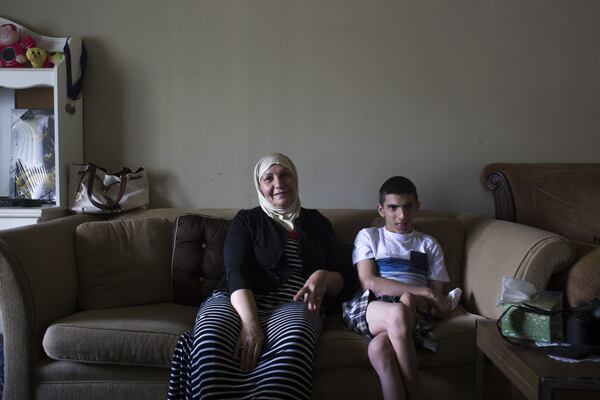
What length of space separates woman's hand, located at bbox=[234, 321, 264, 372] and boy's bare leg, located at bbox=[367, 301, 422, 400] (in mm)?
393

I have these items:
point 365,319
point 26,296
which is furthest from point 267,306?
point 26,296

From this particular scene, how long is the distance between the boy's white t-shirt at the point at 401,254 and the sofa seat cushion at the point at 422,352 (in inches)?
9.3

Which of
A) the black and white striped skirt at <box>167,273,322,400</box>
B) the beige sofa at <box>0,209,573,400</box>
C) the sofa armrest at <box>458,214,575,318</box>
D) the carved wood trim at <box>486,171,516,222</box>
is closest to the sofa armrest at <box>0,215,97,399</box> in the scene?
the beige sofa at <box>0,209,573,400</box>

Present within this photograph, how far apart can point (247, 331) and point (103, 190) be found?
4.07 ft

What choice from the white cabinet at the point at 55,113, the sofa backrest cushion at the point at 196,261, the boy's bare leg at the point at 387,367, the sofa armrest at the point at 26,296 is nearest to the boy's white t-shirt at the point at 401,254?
the boy's bare leg at the point at 387,367

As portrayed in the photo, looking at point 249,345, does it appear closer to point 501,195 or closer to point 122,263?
point 122,263

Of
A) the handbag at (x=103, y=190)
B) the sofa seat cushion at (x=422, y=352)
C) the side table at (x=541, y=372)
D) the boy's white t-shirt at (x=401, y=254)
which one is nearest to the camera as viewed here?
the side table at (x=541, y=372)

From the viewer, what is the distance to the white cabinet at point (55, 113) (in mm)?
2156

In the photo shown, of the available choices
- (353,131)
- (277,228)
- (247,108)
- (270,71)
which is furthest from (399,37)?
(277,228)

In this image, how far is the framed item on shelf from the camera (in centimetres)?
239

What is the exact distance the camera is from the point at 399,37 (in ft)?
7.84

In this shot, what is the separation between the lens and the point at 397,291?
1.65 metres

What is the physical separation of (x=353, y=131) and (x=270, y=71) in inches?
21.4

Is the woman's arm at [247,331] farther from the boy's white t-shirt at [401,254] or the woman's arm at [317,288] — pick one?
the boy's white t-shirt at [401,254]
